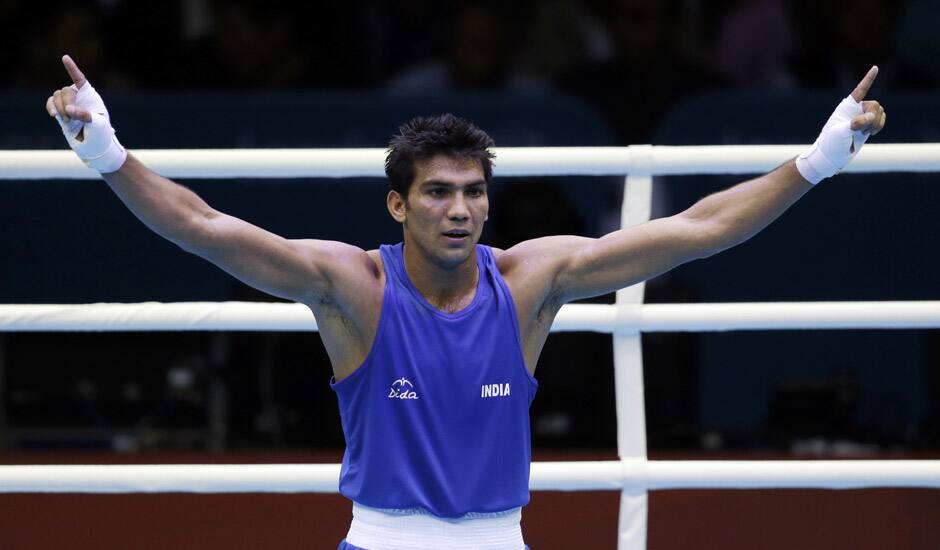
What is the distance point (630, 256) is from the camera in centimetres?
295

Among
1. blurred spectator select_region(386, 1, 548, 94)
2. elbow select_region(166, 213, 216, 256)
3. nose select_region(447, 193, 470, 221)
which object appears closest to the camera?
elbow select_region(166, 213, 216, 256)

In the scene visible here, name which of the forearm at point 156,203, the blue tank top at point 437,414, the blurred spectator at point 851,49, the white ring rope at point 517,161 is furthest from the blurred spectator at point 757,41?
the forearm at point 156,203

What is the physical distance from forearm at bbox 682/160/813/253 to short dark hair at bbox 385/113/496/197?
507mm

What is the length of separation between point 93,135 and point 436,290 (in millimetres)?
763

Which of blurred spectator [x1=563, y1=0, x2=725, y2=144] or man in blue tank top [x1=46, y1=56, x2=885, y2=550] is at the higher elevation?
blurred spectator [x1=563, y1=0, x2=725, y2=144]

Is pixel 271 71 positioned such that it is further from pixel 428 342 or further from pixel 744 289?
pixel 428 342

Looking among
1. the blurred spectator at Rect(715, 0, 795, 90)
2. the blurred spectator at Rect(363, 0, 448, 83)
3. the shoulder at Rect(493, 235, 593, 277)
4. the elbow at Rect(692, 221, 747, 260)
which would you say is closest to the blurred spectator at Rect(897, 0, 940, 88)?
the blurred spectator at Rect(715, 0, 795, 90)

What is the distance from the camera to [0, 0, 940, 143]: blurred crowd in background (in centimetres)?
599

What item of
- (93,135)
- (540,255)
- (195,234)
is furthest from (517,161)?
(93,135)

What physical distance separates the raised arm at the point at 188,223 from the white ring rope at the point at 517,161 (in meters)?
0.48

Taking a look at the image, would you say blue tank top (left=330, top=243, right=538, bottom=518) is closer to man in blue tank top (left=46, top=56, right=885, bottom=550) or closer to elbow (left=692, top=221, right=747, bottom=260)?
man in blue tank top (left=46, top=56, right=885, bottom=550)

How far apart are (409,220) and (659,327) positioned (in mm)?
A: 741

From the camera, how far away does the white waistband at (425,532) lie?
2729mm

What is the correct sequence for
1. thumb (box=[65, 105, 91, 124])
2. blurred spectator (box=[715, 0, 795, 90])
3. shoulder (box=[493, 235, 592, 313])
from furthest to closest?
blurred spectator (box=[715, 0, 795, 90]) → shoulder (box=[493, 235, 592, 313]) → thumb (box=[65, 105, 91, 124])
